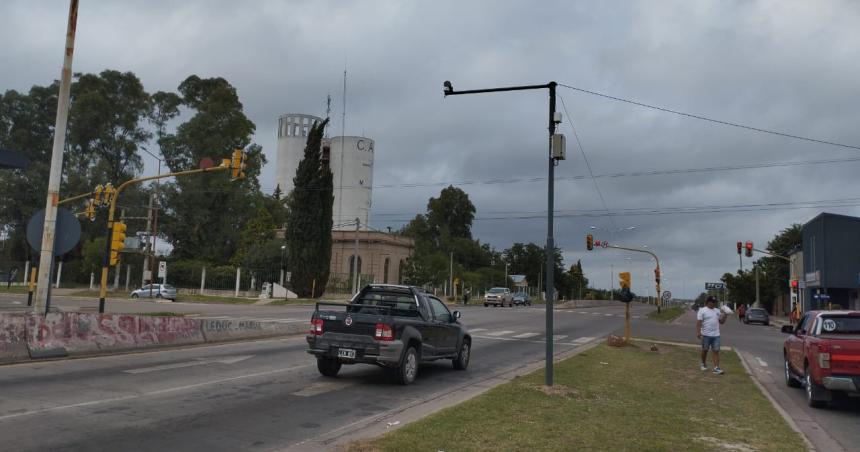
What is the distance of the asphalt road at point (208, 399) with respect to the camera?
6836mm

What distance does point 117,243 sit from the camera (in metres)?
23.1

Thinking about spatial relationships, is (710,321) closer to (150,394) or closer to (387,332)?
(387,332)

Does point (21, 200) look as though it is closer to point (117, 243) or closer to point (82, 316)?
point (117, 243)

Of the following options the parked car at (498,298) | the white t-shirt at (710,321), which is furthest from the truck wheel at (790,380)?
the parked car at (498,298)

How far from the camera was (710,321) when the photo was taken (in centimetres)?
1440

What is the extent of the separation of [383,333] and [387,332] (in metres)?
0.07

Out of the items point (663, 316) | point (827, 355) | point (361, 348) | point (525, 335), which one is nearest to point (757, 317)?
point (663, 316)

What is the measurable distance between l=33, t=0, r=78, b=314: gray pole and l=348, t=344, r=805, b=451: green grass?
9.66 m

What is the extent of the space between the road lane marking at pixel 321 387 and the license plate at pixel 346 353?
0.53 m

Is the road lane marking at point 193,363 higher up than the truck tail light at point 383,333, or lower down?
lower down

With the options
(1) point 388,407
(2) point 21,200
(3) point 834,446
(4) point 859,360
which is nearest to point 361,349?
(1) point 388,407

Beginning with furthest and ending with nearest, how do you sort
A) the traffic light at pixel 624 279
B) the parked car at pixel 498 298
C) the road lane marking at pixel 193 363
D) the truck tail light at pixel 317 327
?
the parked car at pixel 498 298 < the traffic light at pixel 624 279 < the road lane marking at pixel 193 363 < the truck tail light at pixel 317 327

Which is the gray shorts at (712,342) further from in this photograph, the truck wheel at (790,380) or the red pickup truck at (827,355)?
the red pickup truck at (827,355)

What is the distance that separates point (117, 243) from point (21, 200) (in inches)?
2145
